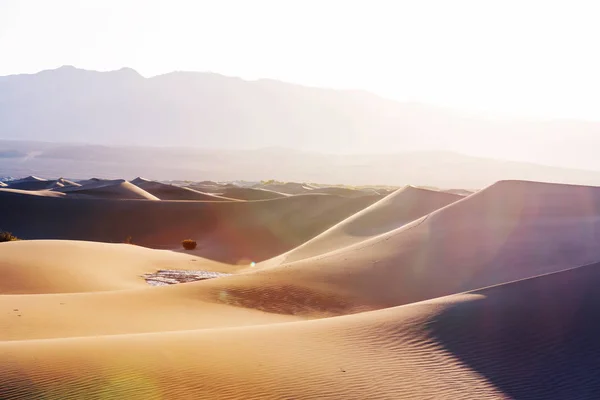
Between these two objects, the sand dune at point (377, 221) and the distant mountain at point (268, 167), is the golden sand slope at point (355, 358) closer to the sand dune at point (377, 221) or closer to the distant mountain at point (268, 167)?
the sand dune at point (377, 221)

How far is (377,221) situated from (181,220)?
641 inches

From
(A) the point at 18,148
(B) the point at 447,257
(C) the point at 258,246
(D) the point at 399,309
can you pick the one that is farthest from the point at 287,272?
(A) the point at 18,148

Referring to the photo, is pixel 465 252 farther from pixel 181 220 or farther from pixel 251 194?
pixel 251 194

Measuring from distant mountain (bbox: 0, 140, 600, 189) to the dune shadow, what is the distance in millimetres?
101635

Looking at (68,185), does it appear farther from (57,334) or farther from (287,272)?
(57,334)

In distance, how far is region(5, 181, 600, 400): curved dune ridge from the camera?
7.64 meters

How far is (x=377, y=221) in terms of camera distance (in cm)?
3266

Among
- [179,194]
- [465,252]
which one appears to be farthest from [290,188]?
[465,252]

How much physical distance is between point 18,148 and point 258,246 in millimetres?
140476

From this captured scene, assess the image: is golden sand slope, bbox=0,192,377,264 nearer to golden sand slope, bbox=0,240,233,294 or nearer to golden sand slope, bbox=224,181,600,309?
golden sand slope, bbox=0,240,233,294

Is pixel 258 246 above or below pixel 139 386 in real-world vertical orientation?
below

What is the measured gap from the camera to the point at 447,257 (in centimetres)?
2091

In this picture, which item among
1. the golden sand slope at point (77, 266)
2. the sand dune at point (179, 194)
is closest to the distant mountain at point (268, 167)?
the sand dune at point (179, 194)

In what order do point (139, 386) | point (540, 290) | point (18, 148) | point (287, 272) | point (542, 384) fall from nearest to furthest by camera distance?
1. point (139, 386)
2. point (542, 384)
3. point (540, 290)
4. point (287, 272)
5. point (18, 148)
